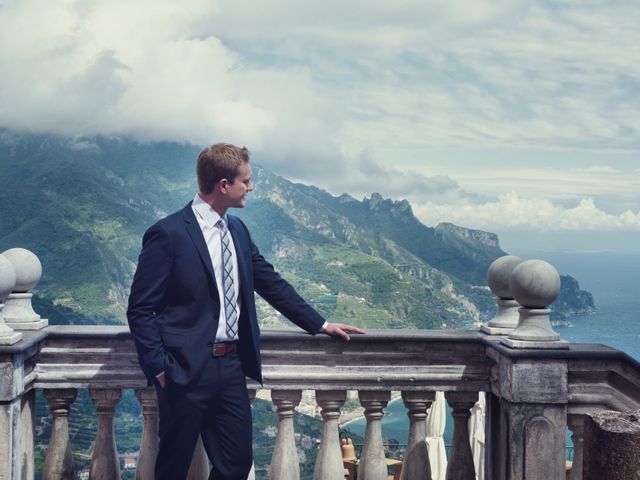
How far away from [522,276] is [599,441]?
8.40ft

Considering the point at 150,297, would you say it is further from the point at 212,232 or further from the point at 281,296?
the point at 281,296

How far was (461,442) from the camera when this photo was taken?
552cm

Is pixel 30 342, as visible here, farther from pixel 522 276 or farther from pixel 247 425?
pixel 522 276

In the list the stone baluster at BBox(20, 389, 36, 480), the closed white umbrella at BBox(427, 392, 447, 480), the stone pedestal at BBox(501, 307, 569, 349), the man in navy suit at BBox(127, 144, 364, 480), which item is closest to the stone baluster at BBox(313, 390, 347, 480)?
the man in navy suit at BBox(127, 144, 364, 480)

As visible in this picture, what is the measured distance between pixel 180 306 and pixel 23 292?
1.32 metres

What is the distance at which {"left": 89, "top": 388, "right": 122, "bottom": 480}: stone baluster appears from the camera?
5355 millimetres

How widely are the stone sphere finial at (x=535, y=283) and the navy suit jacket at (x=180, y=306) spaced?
157 centimetres

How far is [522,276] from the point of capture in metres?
5.03

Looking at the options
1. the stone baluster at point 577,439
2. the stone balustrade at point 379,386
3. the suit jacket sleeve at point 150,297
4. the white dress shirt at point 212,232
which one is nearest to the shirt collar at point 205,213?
the white dress shirt at point 212,232

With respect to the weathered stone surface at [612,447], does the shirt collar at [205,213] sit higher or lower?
higher

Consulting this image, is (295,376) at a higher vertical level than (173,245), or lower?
lower

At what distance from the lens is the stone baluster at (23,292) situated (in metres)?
5.30

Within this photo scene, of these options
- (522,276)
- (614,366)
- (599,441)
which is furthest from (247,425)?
(599,441)

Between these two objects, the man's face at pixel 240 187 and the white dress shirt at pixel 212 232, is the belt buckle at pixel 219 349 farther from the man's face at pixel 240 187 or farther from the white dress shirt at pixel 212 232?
the man's face at pixel 240 187
